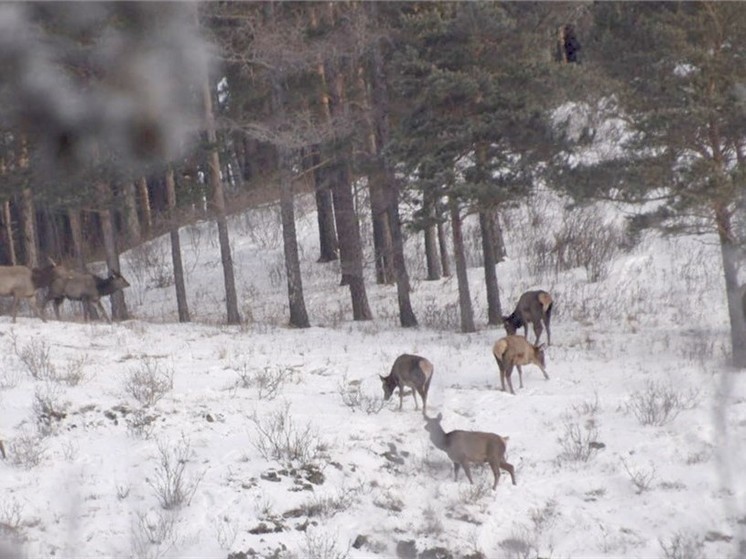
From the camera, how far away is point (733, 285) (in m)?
17.6

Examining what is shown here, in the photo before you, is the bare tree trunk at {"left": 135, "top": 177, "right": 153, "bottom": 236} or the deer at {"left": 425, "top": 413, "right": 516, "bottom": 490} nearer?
the deer at {"left": 425, "top": 413, "right": 516, "bottom": 490}

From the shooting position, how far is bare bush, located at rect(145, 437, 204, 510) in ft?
36.2

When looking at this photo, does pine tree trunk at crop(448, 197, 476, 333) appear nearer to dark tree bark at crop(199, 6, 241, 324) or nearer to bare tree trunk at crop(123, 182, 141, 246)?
dark tree bark at crop(199, 6, 241, 324)

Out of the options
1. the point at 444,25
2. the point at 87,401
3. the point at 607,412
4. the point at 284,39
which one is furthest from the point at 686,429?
the point at 284,39

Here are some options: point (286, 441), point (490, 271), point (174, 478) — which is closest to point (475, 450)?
point (286, 441)

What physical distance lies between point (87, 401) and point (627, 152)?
31.0 ft

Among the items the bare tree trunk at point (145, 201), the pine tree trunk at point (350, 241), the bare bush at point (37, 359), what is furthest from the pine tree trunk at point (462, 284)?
the bare tree trunk at point (145, 201)

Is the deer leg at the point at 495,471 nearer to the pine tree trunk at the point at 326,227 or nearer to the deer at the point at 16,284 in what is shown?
the deer at the point at 16,284

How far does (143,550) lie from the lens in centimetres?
1020

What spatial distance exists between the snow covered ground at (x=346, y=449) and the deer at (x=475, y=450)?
215 millimetres

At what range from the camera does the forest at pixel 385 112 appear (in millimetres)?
16344

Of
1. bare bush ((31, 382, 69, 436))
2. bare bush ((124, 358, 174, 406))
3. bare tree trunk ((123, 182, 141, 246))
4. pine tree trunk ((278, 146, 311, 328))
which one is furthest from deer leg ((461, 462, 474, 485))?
bare tree trunk ((123, 182, 141, 246))

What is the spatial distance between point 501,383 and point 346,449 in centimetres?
365

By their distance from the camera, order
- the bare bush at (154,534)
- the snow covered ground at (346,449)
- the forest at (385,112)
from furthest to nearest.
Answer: the forest at (385,112) → the snow covered ground at (346,449) → the bare bush at (154,534)
